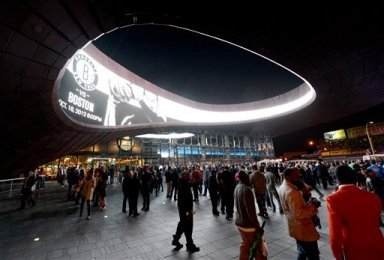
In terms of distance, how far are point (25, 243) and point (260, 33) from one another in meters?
11.7

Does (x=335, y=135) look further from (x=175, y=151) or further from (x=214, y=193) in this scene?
(x=214, y=193)

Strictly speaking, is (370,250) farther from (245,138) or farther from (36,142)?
(245,138)

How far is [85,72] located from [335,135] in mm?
54095

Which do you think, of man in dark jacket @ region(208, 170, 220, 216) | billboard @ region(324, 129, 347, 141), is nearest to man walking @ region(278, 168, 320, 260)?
man in dark jacket @ region(208, 170, 220, 216)

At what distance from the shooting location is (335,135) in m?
45.5

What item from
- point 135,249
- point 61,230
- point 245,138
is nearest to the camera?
point 135,249

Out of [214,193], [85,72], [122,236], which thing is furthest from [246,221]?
[85,72]

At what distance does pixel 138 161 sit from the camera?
29.6m

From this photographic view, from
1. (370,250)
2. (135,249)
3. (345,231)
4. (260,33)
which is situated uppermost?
(260,33)

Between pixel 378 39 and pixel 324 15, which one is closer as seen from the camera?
pixel 324 15

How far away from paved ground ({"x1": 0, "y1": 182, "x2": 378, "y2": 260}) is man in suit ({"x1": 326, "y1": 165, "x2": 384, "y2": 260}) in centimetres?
235

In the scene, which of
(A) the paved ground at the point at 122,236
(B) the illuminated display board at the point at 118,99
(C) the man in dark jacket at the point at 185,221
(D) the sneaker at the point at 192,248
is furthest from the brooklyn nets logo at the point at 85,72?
(D) the sneaker at the point at 192,248

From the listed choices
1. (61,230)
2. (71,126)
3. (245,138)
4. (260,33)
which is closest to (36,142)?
(71,126)

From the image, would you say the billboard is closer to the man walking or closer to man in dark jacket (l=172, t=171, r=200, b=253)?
man in dark jacket (l=172, t=171, r=200, b=253)
